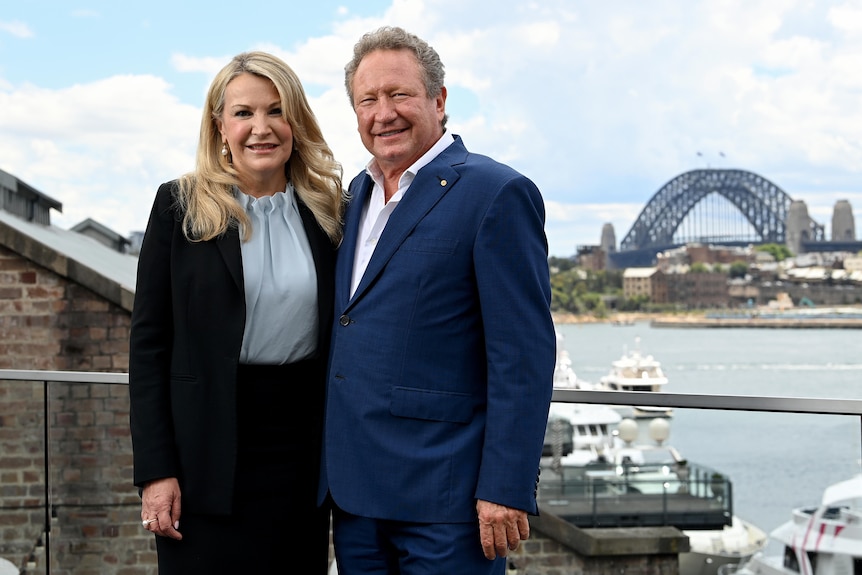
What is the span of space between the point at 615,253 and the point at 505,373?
181 ft

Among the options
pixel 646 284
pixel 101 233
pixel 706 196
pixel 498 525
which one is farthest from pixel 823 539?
pixel 706 196

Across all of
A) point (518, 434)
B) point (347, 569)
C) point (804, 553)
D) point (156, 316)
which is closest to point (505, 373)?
point (518, 434)

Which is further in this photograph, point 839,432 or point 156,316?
point 839,432

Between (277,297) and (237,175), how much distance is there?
0.27 m

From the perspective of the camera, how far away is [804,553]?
8.41 ft

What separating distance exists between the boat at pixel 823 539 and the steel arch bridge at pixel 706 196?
59499 mm

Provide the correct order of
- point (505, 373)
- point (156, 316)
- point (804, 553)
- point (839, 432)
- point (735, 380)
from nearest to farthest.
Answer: point (505, 373), point (156, 316), point (839, 432), point (804, 553), point (735, 380)

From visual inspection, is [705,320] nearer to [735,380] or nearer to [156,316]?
[735,380]

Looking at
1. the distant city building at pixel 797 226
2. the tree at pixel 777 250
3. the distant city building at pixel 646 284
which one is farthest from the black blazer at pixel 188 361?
the distant city building at pixel 797 226

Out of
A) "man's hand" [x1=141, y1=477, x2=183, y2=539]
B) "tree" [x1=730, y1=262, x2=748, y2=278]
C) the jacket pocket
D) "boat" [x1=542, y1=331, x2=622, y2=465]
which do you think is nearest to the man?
the jacket pocket

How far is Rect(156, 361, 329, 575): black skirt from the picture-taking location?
1.78 m

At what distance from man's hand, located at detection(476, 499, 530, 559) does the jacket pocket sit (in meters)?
0.16

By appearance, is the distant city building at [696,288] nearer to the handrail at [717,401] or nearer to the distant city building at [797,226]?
the distant city building at [797,226]

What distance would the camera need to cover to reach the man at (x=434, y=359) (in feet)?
5.34
